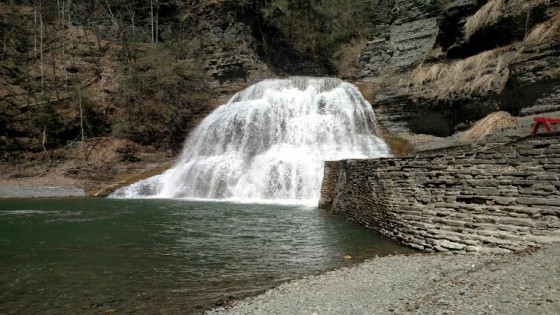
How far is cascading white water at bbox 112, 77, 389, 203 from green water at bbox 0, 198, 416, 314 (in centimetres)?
550

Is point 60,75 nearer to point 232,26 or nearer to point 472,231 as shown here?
point 232,26

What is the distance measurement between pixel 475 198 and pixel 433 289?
2841 mm

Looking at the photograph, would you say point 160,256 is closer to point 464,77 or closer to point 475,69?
point 475,69

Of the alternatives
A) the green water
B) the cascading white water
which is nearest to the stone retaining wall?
the green water

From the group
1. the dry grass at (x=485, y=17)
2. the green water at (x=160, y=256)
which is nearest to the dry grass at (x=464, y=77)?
the dry grass at (x=485, y=17)

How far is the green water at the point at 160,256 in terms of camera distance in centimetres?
529

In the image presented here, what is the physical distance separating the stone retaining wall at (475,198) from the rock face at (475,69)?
6.44 m

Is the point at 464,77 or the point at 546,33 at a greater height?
the point at 546,33

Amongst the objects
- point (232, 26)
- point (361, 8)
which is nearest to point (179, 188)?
point (232, 26)

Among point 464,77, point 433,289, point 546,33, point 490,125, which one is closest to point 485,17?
point 464,77

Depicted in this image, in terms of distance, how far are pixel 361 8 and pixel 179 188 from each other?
24.3 metres

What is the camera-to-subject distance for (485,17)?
16328 mm

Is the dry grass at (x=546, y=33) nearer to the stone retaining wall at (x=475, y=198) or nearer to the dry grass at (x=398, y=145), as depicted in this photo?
the stone retaining wall at (x=475, y=198)

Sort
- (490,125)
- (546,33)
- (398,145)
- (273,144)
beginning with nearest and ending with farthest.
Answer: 1. (546,33)
2. (490,125)
3. (398,145)
4. (273,144)
